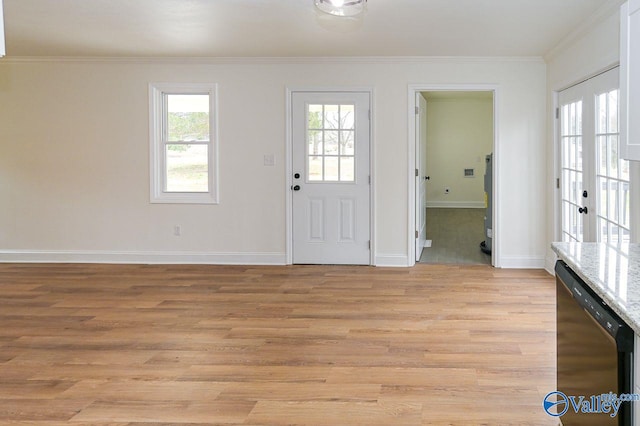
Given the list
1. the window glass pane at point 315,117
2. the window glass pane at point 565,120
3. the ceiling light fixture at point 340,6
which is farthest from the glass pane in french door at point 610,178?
the window glass pane at point 315,117

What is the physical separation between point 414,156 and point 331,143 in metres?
0.92

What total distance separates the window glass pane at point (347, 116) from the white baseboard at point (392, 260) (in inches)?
57.9

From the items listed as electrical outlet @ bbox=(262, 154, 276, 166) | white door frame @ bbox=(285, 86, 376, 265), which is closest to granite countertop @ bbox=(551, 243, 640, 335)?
white door frame @ bbox=(285, 86, 376, 265)

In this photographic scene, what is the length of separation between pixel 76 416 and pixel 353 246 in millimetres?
4449

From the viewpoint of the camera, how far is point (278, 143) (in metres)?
7.17

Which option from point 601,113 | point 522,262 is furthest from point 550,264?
point 601,113

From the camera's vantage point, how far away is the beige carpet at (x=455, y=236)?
7.61 metres

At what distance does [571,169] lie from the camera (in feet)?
19.7

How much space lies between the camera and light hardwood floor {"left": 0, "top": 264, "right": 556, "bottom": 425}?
3.15m

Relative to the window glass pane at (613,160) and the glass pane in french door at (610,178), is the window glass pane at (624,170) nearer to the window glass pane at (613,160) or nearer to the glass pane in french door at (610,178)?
the glass pane in french door at (610,178)

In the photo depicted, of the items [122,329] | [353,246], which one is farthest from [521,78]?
[122,329]

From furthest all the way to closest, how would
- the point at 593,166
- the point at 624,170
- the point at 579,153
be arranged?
the point at 579,153 → the point at 593,166 → the point at 624,170

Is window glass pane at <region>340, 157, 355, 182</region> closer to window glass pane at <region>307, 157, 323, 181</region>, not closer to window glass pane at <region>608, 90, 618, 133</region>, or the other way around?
window glass pane at <region>307, 157, 323, 181</region>

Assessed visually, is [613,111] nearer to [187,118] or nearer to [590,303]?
[590,303]
